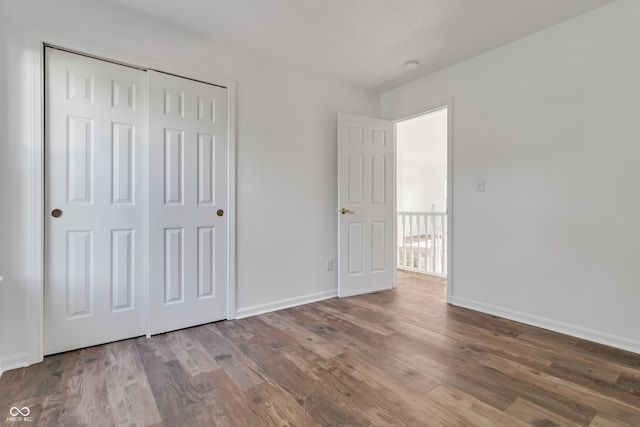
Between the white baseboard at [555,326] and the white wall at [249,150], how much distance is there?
146 cm

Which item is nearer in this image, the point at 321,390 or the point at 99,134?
the point at 321,390

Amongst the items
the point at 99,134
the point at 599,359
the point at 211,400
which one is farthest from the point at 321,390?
the point at 99,134

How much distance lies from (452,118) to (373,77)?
38.9 inches

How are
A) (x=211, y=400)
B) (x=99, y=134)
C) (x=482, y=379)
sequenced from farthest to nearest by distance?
(x=99, y=134) → (x=482, y=379) → (x=211, y=400)

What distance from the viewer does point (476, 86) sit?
9.91 feet

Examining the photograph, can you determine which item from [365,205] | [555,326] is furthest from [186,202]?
[555,326]

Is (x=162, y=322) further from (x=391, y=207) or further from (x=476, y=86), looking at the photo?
(x=476, y=86)

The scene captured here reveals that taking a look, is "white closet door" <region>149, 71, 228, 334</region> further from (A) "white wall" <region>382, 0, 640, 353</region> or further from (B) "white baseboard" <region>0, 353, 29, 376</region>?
(A) "white wall" <region>382, 0, 640, 353</region>

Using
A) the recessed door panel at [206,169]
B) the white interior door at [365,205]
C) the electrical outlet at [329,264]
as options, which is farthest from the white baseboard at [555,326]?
the recessed door panel at [206,169]

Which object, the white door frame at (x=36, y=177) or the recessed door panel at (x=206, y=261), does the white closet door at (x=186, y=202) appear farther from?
the white door frame at (x=36, y=177)

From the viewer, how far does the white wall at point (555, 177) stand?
220cm

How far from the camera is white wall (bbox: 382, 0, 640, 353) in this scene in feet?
7.23
